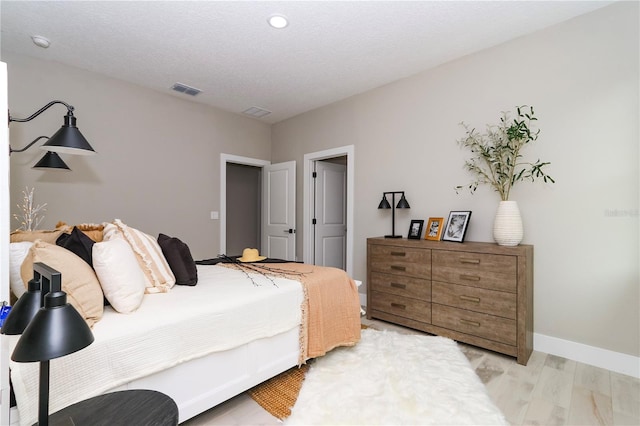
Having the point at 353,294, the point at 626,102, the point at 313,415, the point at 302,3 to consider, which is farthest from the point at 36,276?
the point at 626,102

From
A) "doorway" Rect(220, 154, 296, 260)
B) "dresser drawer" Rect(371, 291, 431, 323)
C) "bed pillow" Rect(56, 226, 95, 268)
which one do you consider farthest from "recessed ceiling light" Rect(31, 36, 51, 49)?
"dresser drawer" Rect(371, 291, 431, 323)

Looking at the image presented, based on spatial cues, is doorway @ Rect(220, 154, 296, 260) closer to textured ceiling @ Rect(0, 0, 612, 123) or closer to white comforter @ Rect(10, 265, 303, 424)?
textured ceiling @ Rect(0, 0, 612, 123)

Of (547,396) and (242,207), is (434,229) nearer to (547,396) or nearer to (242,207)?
(547,396)

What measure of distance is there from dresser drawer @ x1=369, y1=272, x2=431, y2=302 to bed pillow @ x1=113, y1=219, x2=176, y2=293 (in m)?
2.05

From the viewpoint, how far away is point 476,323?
8.68ft

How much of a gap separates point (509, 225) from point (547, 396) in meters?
1.23

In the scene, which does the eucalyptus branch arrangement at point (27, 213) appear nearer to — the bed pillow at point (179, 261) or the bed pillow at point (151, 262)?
the bed pillow at point (151, 262)

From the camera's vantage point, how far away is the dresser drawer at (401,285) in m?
2.98

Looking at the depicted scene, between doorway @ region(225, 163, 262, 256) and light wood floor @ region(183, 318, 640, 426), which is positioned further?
doorway @ region(225, 163, 262, 256)

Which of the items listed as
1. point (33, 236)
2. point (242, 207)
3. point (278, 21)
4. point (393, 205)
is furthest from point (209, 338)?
point (242, 207)

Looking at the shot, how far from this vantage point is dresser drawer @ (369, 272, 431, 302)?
2.98 m

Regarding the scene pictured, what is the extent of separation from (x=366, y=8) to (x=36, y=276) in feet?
8.23

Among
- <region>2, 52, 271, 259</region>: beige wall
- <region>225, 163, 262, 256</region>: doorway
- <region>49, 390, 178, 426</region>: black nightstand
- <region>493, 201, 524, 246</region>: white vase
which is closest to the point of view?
<region>49, 390, 178, 426</region>: black nightstand

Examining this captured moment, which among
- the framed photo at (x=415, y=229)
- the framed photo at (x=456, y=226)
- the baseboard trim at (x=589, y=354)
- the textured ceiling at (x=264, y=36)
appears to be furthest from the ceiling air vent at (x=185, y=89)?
the baseboard trim at (x=589, y=354)
